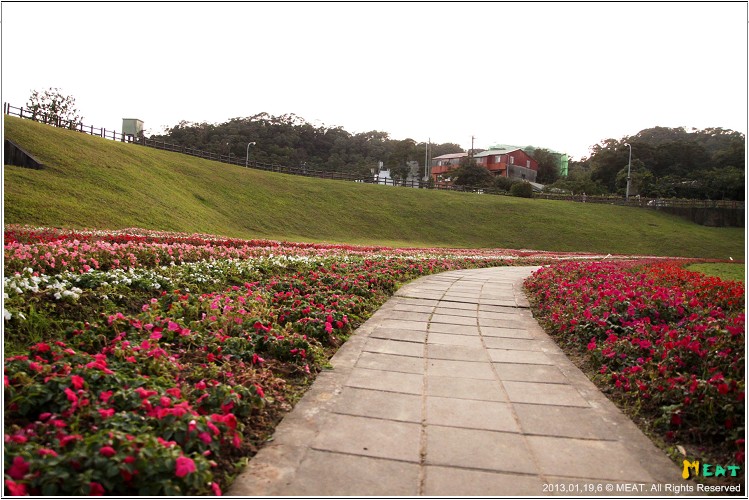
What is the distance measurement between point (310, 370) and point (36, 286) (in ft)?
8.26

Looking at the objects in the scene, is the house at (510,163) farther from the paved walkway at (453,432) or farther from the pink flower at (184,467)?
the pink flower at (184,467)

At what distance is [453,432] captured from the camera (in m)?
3.02

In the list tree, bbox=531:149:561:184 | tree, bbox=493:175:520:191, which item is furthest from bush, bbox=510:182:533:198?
tree, bbox=531:149:561:184

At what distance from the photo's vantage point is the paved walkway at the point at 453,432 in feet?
8.08

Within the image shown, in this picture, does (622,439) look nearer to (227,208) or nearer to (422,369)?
(422,369)

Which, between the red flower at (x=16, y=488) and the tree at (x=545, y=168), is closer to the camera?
the red flower at (x=16, y=488)

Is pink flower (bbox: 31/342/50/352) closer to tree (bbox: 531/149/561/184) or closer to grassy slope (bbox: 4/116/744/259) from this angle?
grassy slope (bbox: 4/116/744/259)

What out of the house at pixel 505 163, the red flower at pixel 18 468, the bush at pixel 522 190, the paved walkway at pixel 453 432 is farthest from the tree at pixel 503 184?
the red flower at pixel 18 468

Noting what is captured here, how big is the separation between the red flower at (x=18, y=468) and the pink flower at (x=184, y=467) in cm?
62

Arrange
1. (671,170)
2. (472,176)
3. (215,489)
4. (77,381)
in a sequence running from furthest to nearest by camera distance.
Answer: (671,170) → (472,176) → (77,381) → (215,489)

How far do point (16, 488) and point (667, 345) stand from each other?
421 centimetres

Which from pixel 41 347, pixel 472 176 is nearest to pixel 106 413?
pixel 41 347

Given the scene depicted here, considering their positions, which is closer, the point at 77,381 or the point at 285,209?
the point at 77,381

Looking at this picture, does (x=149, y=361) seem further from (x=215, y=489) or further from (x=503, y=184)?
(x=503, y=184)
